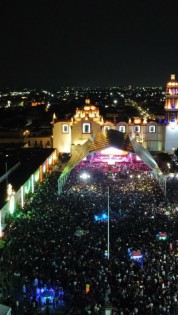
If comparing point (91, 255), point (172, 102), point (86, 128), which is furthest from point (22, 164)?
point (172, 102)

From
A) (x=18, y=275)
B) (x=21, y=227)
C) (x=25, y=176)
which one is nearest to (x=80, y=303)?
(x=18, y=275)

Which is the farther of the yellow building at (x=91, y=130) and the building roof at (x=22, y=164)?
the yellow building at (x=91, y=130)

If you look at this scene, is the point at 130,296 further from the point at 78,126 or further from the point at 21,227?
the point at 78,126

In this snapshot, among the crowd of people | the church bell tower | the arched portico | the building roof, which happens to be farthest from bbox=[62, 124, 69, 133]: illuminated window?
the crowd of people

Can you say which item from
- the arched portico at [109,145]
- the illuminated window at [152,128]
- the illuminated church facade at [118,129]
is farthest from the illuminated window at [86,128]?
the arched portico at [109,145]

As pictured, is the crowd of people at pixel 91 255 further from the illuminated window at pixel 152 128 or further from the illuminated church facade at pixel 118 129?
the illuminated window at pixel 152 128

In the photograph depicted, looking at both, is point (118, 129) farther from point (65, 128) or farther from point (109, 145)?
point (109, 145)

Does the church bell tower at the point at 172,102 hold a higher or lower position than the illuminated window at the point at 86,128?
higher
